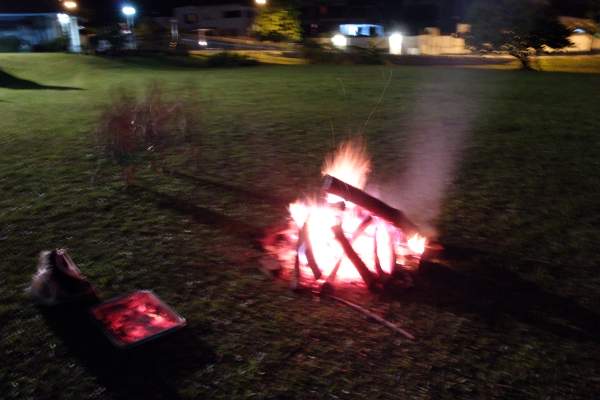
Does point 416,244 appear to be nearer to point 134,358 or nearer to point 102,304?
point 134,358

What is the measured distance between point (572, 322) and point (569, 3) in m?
42.9

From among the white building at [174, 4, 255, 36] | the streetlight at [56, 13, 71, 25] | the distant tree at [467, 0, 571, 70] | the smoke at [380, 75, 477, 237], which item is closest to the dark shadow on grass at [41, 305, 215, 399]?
the smoke at [380, 75, 477, 237]

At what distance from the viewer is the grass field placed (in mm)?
3328

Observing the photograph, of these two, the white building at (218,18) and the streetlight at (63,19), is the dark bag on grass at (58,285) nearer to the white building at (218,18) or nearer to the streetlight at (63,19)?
the streetlight at (63,19)

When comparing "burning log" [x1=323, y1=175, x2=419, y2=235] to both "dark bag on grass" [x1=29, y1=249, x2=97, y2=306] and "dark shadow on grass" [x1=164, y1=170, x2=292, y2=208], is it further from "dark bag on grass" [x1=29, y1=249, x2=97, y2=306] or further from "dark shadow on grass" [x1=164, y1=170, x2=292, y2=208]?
"dark bag on grass" [x1=29, y1=249, x2=97, y2=306]

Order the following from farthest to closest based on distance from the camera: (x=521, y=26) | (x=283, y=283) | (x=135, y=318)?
(x=521, y=26) < (x=283, y=283) < (x=135, y=318)

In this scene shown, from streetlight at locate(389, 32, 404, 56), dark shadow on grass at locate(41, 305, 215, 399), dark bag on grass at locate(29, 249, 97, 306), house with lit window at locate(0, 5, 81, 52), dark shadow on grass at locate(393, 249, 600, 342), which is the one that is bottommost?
dark shadow on grass at locate(41, 305, 215, 399)

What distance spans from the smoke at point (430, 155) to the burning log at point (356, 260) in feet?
4.91

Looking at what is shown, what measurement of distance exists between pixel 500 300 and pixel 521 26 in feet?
92.6

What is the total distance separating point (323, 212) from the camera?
487cm

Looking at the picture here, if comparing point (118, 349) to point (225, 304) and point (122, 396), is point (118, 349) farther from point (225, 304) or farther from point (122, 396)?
point (225, 304)

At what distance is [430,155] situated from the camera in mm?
8867

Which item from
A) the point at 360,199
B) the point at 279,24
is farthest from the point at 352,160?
the point at 279,24

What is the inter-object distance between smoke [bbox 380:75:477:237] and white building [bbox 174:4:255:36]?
4471cm
